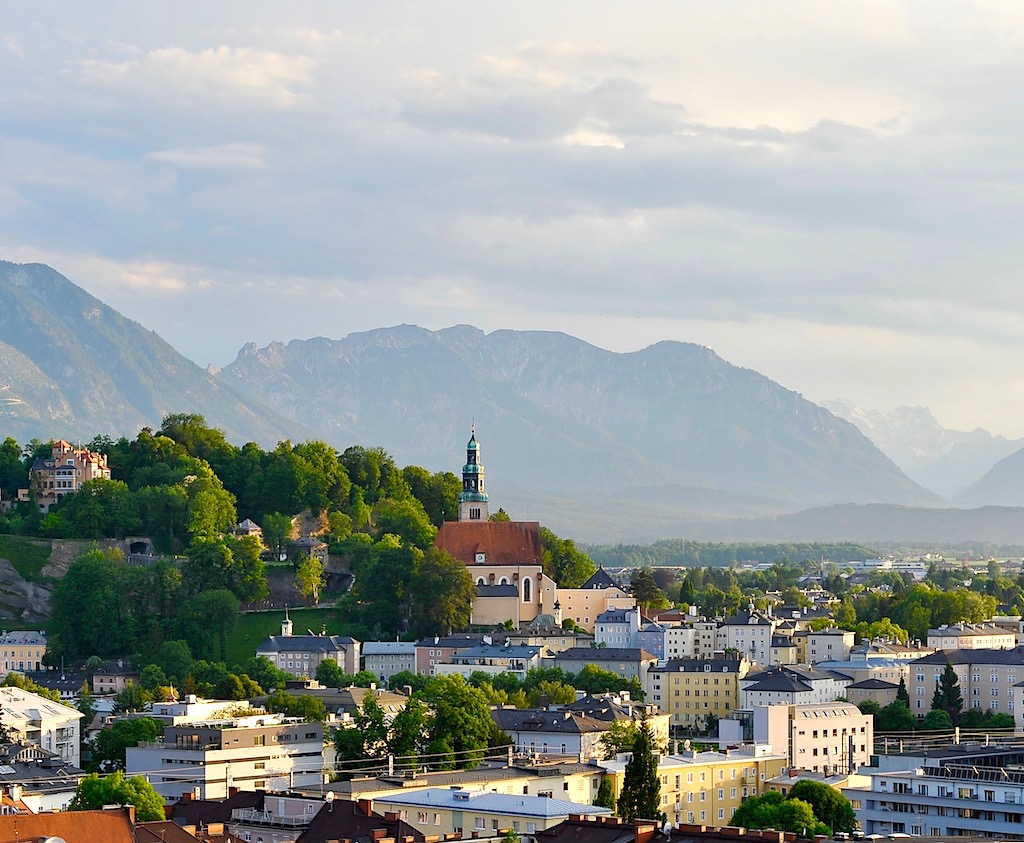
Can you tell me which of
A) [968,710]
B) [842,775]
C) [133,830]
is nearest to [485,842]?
[133,830]

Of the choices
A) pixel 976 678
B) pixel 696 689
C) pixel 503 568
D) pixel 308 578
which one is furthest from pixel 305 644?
pixel 976 678

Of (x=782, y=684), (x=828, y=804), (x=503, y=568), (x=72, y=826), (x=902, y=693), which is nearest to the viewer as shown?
(x=72, y=826)

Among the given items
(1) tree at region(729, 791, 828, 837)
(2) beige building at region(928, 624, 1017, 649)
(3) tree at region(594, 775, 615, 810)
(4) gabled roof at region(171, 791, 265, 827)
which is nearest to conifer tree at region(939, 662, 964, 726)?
(2) beige building at region(928, 624, 1017, 649)

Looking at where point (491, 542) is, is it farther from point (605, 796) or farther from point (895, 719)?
point (605, 796)

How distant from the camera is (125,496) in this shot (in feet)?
444

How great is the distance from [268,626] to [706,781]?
Result: 168 ft

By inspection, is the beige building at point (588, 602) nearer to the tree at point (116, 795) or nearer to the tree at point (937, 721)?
the tree at point (937, 721)

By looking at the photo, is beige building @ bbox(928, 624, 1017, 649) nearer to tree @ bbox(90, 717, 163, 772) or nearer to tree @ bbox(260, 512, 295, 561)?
tree @ bbox(260, 512, 295, 561)

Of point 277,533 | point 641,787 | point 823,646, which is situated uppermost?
point 277,533

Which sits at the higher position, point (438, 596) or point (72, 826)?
point (438, 596)

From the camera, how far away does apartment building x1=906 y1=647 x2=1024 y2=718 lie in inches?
4402

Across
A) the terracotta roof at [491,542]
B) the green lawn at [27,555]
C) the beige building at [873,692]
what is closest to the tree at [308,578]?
the terracotta roof at [491,542]

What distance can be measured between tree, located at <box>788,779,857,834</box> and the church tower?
71873 millimetres

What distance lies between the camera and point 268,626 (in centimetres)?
12738
